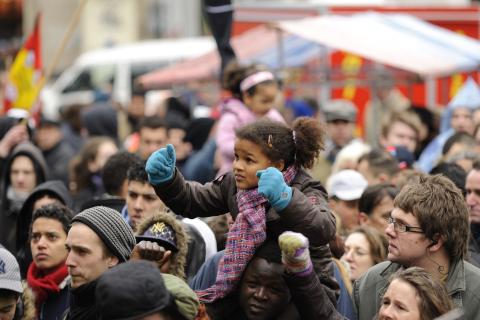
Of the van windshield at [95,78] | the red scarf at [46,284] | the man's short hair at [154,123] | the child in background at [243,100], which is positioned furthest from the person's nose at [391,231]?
the van windshield at [95,78]

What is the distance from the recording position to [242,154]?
5.84m

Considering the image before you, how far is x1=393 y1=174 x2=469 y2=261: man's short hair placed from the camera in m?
5.96

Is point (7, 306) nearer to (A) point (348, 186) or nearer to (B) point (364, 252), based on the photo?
(B) point (364, 252)

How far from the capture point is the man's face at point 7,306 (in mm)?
6289

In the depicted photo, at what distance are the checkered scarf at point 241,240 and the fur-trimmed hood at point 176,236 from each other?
28.6 inches

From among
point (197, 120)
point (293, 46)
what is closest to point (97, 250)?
point (197, 120)

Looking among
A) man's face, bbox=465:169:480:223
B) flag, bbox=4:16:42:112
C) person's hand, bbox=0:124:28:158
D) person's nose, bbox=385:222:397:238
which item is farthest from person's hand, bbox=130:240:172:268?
flag, bbox=4:16:42:112

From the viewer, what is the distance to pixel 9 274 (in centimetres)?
637

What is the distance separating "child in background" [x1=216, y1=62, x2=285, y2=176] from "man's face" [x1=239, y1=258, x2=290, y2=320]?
316 centimetres

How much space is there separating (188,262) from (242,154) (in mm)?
1216

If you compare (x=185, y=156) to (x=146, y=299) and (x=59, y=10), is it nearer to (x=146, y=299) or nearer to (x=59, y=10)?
(x=146, y=299)

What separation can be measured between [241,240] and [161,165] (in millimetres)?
499

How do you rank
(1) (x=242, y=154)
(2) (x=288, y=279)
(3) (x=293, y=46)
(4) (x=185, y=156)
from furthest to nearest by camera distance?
(3) (x=293, y=46) → (4) (x=185, y=156) → (1) (x=242, y=154) → (2) (x=288, y=279)

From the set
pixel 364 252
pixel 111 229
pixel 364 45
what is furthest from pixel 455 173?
pixel 364 45
